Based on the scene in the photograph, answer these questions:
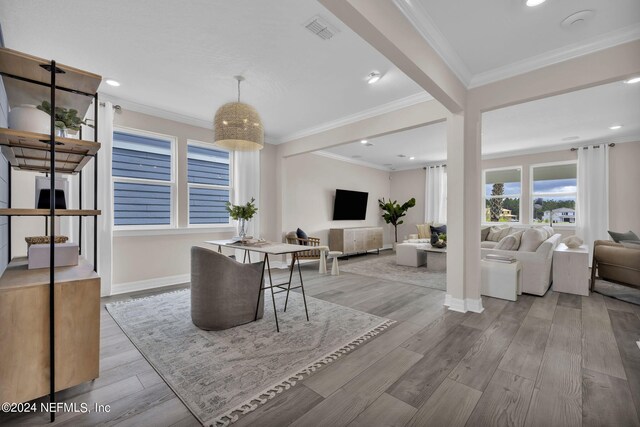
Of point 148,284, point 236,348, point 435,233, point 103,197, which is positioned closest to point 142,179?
point 103,197

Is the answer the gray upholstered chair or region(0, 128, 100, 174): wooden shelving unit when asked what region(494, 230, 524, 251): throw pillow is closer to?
the gray upholstered chair

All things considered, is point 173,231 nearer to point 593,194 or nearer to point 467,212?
point 467,212

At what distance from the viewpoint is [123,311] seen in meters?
3.05

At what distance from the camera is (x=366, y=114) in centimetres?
413

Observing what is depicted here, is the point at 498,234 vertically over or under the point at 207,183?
under

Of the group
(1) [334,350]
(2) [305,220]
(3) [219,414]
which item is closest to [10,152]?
(3) [219,414]

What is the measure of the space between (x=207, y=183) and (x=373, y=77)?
332 centimetres

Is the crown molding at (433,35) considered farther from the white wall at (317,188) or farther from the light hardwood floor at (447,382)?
the white wall at (317,188)

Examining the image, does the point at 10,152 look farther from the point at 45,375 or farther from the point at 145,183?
the point at 145,183

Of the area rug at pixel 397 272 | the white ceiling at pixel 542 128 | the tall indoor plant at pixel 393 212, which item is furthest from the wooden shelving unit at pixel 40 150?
the tall indoor plant at pixel 393 212

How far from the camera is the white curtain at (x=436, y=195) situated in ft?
26.3

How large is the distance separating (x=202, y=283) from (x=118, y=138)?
2.94 m

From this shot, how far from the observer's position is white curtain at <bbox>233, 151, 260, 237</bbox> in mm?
5051

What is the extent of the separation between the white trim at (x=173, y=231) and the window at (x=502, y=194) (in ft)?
21.9
